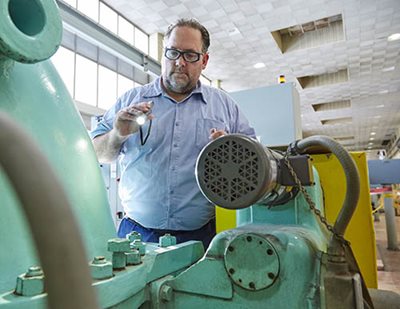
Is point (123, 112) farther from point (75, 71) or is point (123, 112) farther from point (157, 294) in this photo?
point (75, 71)

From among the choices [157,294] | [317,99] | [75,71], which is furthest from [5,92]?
[317,99]

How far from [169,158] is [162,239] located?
21.1 inches

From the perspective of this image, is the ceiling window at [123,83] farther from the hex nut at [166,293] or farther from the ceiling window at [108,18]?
the hex nut at [166,293]

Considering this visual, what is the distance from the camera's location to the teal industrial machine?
0.41 metres

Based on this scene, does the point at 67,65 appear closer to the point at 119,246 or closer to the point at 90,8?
the point at 90,8

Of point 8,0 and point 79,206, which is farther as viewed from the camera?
point 79,206

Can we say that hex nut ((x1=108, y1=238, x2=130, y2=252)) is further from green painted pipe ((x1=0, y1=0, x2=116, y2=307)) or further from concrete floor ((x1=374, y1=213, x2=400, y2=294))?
concrete floor ((x1=374, y1=213, x2=400, y2=294))

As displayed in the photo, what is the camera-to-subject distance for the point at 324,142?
68 cm

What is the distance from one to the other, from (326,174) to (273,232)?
0.70 metres

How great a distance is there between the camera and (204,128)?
1.21 meters

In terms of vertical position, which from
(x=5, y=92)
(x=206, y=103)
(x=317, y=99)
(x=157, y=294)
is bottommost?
(x=157, y=294)

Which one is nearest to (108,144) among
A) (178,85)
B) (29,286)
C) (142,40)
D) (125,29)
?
(178,85)

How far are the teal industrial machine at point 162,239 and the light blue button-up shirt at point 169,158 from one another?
1.43 ft

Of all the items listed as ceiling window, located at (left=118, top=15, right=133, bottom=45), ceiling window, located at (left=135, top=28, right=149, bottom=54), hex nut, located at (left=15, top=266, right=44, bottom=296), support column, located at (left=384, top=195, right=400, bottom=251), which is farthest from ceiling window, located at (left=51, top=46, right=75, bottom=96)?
support column, located at (left=384, top=195, right=400, bottom=251)
